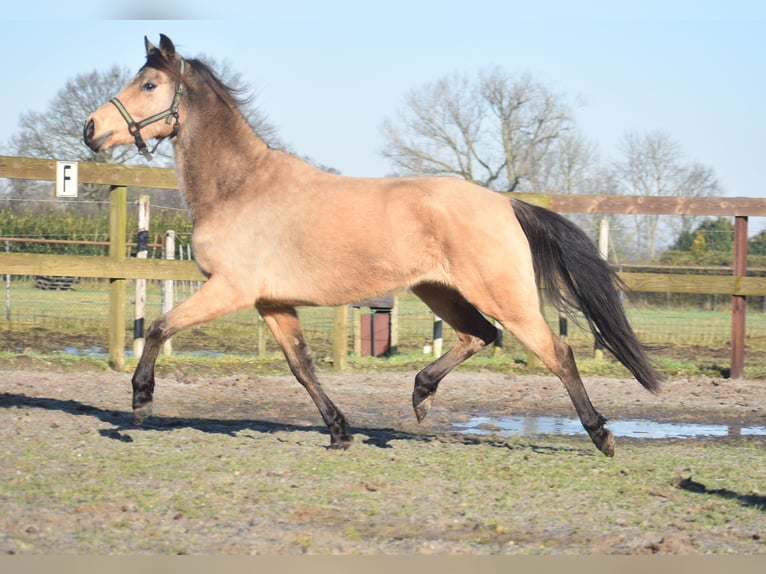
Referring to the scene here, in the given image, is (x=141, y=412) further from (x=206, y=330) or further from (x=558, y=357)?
(x=206, y=330)

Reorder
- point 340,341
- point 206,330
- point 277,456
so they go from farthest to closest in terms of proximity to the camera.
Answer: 1. point 206,330
2. point 340,341
3. point 277,456

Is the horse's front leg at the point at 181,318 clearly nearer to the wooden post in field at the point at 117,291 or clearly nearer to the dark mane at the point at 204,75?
the dark mane at the point at 204,75

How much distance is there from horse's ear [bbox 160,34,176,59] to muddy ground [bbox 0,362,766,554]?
256 cm

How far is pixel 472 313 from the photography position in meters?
6.68

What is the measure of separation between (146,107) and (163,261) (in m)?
3.66

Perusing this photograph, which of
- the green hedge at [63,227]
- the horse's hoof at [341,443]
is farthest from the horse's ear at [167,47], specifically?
the green hedge at [63,227]

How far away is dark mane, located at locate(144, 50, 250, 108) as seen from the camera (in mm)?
6277

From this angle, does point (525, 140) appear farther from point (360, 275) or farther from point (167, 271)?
point (360, 275)

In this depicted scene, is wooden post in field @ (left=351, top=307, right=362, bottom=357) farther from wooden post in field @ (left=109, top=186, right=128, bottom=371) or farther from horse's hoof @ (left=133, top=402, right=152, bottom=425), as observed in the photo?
horse's hoof @ (left=133, top=402, right=152, bottom=425)

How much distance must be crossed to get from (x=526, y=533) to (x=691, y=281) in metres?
7.05

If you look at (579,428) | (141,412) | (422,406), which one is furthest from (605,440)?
(141,412)

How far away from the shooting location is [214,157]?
245 inches

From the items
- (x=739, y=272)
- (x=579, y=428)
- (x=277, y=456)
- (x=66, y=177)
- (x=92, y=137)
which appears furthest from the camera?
(x=739, y=272)

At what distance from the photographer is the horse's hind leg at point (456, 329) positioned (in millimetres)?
6488
